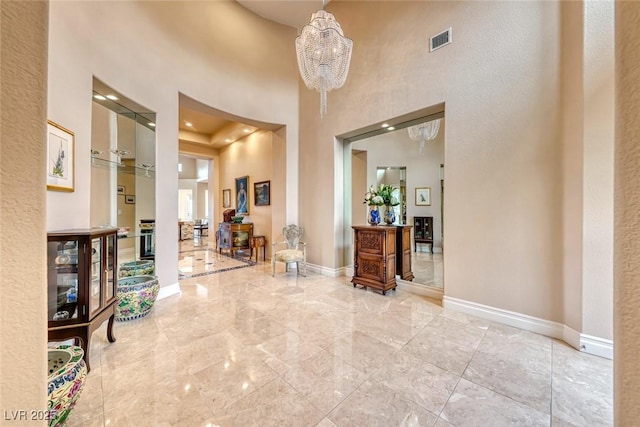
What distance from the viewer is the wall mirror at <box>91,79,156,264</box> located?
276 centimetres

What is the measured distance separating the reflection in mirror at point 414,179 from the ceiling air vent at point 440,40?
3.32 ft

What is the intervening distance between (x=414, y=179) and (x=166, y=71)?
4177 millimetres

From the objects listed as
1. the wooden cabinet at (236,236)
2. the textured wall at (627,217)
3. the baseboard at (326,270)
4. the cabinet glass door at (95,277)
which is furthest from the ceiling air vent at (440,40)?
the wooden cabinet at (236,236)

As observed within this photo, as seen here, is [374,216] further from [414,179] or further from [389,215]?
[414,179]

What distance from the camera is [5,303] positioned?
0.54 m

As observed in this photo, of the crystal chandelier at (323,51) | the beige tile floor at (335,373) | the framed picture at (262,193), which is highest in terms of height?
the crystal chandelier at (323,51)

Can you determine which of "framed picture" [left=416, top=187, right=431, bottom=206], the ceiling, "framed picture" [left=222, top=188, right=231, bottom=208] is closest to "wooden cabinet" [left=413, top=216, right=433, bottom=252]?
"framed picture" [left=416, top=187, right=431, bottom=206]

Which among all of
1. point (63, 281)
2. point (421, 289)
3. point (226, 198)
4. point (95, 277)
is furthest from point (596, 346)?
point (226, 198)

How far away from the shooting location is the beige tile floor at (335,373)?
149 cm

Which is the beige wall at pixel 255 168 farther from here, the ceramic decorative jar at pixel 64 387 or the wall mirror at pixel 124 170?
the ceramic decorative jar at pixel 64 387

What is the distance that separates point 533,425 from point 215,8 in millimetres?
6166

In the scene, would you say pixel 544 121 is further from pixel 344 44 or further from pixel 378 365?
pixel 378 365

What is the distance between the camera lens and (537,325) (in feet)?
8.14

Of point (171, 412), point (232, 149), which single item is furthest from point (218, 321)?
point (232, 149)
